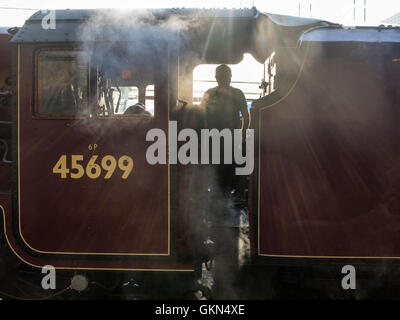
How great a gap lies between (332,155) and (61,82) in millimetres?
2663

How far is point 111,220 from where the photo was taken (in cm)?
323

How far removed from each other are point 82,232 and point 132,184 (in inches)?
26.5

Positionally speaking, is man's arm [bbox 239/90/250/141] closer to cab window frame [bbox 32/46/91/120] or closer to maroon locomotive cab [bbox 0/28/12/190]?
cab window frame [bbox 32/46/91/120]

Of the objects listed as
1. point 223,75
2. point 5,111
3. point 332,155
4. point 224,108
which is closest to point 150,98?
point 224,108

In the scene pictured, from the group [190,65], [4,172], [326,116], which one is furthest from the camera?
[190,65]

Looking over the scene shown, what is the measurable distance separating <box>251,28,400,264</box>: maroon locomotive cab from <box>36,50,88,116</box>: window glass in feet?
5.63

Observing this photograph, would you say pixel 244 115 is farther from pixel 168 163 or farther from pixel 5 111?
pixel 5 111

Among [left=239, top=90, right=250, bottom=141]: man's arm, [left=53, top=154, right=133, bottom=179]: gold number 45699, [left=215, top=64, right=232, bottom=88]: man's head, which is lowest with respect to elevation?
[left=53, top=154, right=133, bottom=179]: gold number 45699

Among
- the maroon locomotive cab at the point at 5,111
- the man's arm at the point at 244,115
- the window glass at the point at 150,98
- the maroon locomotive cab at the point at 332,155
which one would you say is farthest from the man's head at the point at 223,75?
the maroon locomotive cab at the point at 5,111

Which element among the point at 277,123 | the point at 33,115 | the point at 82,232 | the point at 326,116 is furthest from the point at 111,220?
the point at 326,116

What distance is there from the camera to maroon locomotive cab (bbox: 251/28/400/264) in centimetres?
310

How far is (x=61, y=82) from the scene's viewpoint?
321cm

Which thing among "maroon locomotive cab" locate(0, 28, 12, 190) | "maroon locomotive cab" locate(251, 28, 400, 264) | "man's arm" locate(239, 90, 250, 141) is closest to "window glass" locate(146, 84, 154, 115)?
"maroon locomotive cab" locate(251, 28, 400, 264)
